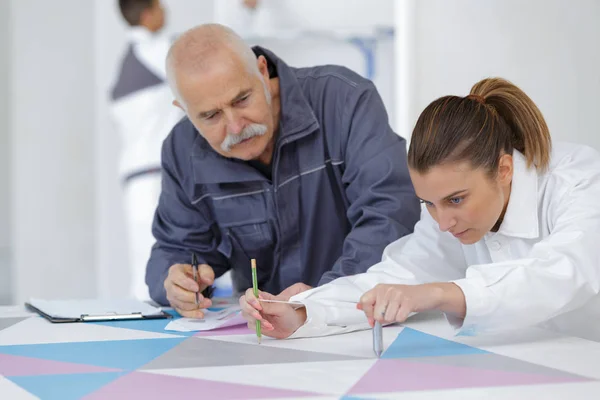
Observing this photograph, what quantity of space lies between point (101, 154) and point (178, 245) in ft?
9.19

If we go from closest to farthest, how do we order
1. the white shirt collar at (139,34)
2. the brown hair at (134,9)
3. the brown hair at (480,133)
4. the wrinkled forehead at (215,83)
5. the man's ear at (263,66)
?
the brown hair at (480,133)
the wrinkled forehead at (215,83)
the man's ear at (263,66)
the white shirt collar at (139,34)
the brown hair at (134,9)

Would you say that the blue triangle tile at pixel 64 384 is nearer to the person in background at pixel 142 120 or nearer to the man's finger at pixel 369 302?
the man's finger at pixel 369 302

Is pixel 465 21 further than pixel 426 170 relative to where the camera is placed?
Yes

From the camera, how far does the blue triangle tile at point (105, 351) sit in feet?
4.46

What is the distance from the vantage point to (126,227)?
480 cm

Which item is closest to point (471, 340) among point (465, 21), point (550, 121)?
point (550, 121)

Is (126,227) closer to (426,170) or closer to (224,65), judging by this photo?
(224,65)

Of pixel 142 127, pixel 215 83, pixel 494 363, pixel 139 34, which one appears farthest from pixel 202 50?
pixel 139 34

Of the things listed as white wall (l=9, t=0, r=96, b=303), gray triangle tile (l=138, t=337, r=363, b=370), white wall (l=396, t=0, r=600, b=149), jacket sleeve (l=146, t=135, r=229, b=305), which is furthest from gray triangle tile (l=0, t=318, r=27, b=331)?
white wall (l=9, t=0, r=96, b=303)

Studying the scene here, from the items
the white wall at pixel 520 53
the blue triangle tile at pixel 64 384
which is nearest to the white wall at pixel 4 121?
the white wall at pixel 520 53

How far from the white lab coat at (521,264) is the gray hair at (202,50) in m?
0.60

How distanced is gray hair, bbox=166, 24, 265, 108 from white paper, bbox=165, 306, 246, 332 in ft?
1.78

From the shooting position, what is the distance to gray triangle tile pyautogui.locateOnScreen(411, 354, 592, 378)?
1210 millimetres

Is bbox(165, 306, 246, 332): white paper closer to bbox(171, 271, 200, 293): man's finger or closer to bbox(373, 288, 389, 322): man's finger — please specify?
bbox(171, 271, 200, 293): man's finger
